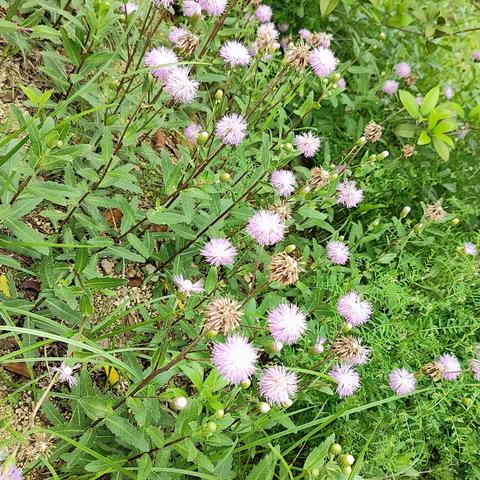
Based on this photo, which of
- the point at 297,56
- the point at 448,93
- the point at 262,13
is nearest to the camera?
the point at 297,56

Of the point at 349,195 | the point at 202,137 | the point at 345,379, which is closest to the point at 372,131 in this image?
the point at 349,195

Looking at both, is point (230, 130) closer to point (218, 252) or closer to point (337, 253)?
point (218, 252)

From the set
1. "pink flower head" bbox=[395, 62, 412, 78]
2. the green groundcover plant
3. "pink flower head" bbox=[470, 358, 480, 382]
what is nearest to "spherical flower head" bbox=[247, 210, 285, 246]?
the green groundcover plant

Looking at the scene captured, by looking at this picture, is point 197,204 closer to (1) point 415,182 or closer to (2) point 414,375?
(2) point 414,375

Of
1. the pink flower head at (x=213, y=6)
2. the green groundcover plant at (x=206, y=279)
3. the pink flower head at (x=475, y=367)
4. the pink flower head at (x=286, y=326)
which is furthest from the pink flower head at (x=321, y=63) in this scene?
the pink flower head at (x=475, y=367)

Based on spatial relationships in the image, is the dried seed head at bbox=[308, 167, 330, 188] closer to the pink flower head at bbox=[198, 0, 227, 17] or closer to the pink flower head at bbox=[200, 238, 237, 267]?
the pink flower head at bbox=[200, 238, 237, 267]

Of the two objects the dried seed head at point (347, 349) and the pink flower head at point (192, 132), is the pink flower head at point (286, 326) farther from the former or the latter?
the pink flower head at point (192, 132)

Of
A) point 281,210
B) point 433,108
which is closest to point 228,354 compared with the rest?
point 281,210
